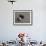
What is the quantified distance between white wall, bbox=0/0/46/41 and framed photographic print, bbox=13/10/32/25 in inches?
4.4

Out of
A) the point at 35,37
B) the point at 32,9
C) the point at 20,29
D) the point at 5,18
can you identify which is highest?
the point at 32,9

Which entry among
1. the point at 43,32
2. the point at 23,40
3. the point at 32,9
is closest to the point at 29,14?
the point at 32,9

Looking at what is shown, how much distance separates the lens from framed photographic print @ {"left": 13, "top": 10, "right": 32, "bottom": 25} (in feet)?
15.6

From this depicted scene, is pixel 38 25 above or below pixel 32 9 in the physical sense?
below

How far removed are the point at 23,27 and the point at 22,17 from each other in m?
0.37

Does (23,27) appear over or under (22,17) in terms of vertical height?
under

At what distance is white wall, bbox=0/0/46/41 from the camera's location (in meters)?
4.75

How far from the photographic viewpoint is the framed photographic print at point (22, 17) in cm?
476

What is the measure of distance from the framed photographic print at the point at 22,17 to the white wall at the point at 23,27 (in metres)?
0.11

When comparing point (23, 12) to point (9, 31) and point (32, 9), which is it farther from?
point (9, 31)

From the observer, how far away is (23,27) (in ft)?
15.7

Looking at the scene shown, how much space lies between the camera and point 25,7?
4.77 m

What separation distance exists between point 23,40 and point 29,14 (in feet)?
6.46

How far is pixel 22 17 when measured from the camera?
15.7ft
